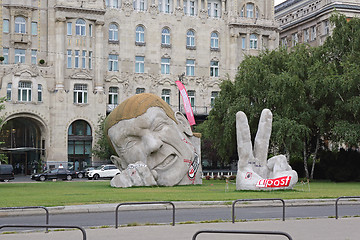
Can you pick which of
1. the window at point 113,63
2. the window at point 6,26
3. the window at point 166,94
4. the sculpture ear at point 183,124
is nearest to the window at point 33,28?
the window at point 6,26

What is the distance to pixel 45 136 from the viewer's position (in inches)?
2729

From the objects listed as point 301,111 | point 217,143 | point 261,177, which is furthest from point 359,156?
point 261,177

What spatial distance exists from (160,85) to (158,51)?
450cm

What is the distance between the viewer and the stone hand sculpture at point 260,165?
3016 cm

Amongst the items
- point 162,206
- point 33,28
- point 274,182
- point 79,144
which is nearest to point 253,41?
point 79,144

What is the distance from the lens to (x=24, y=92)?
2648 inches

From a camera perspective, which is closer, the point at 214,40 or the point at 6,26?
the point at 6,26

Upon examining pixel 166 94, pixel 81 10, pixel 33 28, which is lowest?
pixel 166 94

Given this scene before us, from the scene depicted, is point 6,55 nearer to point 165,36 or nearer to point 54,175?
point 165,36

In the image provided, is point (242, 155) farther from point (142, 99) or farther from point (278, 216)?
point (278, 216)

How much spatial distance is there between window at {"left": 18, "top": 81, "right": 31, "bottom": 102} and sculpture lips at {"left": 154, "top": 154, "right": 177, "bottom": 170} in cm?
3462

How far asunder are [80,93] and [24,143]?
11.4 m

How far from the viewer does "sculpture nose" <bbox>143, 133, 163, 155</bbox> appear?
3610 centimetres

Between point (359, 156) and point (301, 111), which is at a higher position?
point (301, 111)
